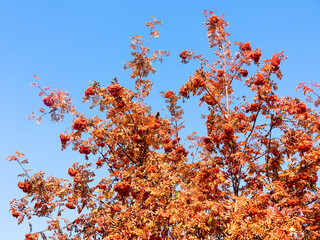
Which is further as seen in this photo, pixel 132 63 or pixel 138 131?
pixel 132 63

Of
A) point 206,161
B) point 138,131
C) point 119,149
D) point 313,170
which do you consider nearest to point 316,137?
point 313,170

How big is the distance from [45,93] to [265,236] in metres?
5.90

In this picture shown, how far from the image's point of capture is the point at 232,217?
525 centimetres

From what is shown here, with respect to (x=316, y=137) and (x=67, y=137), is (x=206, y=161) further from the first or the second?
(x=67, y=137)

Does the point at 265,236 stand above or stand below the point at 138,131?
below

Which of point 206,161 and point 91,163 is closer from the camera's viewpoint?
point 206,161

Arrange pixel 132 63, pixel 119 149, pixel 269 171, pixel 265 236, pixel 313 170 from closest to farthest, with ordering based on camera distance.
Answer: pixel 265 236 → pixel 313 170 → pixel 269 171 → pixel 119 149 → pixel 132 63

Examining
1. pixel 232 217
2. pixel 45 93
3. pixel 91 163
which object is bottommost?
pixel 232 217

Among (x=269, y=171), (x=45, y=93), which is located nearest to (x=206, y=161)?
(x=269, y=171)

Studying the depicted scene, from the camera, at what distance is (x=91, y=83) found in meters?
7.86

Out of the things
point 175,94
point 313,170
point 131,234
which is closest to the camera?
point 131,234

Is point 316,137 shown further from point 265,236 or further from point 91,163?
point 91,163

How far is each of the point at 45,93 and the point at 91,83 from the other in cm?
116

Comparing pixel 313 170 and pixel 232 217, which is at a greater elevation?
pixel 313 170
